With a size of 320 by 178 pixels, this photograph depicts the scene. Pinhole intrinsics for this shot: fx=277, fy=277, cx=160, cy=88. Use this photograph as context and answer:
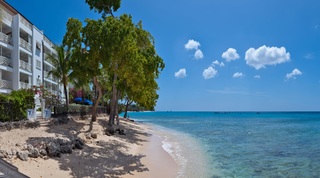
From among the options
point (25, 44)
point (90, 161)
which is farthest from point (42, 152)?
point (25, 44)

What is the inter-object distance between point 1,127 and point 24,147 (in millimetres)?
3464

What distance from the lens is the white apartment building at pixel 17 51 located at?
103 ft

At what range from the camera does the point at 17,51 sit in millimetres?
32844

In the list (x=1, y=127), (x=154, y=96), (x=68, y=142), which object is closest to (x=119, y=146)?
(x=68, y=142)

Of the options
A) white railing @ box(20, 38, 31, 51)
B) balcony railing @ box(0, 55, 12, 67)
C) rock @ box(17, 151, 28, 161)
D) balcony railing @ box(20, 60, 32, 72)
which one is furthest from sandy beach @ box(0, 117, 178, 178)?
white railing @ box(20, 38, 31, 51)

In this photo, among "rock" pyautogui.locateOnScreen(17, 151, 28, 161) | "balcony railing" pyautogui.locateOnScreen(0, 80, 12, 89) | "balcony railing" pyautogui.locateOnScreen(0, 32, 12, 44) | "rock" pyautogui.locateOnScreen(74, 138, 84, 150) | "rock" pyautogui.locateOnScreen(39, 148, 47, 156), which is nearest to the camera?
"rock" pyautogui.locateOnScreen(17, 151, 28, 161)

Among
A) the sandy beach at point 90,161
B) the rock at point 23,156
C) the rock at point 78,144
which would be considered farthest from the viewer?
the rock at point 78,144

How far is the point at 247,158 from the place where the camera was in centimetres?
1862

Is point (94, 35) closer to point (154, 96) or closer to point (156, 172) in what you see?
point (156, 172)

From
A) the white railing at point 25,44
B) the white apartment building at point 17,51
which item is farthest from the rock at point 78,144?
the white railing at point 25,44

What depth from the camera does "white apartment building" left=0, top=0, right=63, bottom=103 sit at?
31.3 m

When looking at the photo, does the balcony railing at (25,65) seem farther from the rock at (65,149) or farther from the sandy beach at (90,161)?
the rock at (65,149)

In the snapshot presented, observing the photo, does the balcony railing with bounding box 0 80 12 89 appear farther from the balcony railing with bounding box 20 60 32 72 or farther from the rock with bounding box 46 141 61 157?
the rock with bounding box 46 141 61 157

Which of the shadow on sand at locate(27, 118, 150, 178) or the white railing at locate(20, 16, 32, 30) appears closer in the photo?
the shadow on sand at locate(27, 118, 150, 178)
